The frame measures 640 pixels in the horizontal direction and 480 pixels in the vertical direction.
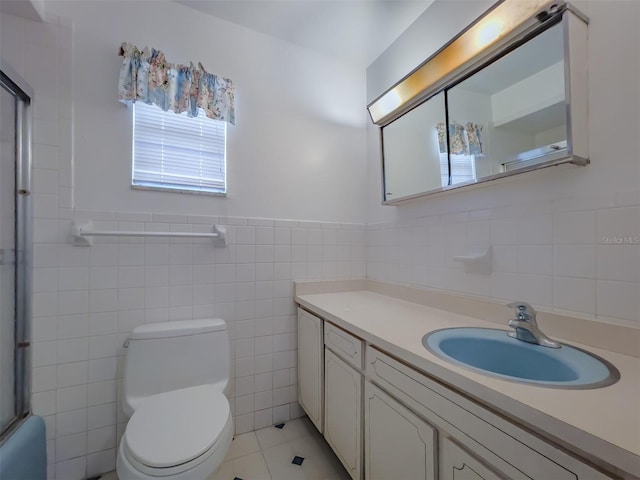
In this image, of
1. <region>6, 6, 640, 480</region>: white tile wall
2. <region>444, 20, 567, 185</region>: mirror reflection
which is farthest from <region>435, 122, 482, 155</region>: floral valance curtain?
<region>6, 6, 640, 480</region>: white tile wall

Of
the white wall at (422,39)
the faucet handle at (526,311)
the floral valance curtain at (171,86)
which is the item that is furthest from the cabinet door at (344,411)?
the white wall at (422,39)

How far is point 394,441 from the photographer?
38.4 inches

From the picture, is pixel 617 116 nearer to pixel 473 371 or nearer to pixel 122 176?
pixel 473 371

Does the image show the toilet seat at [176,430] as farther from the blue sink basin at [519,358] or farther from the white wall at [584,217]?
the white wall at [584,217]

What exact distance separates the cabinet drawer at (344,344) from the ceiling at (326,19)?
5.93 feet

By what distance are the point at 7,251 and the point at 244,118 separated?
1.34 meters

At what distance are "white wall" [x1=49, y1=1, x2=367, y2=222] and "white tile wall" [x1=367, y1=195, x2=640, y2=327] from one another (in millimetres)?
824

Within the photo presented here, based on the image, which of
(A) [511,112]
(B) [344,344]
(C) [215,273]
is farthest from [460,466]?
(C) [215,273]

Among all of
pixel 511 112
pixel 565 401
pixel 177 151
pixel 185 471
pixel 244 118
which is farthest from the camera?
pixel 244 118

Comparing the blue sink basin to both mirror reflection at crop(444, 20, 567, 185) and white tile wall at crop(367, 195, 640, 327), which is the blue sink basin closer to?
white tile wall at crop(367, 195, 640, 327)

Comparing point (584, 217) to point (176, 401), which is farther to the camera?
point (176, 401)

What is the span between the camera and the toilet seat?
93 cm

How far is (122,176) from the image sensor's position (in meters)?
1.48

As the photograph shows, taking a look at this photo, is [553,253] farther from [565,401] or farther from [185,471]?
[185,471]
